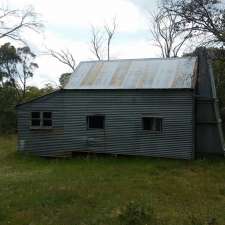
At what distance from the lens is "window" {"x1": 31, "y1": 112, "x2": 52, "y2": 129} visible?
19.4 metres

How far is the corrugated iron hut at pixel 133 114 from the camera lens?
17297mm

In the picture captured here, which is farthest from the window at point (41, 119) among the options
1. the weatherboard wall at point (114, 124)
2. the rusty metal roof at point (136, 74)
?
the rusty metal roof at point (136, 74)

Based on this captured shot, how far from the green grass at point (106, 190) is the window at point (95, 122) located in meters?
1.87

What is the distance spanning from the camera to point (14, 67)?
46.6 m

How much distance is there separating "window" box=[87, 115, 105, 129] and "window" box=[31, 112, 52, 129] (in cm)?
231

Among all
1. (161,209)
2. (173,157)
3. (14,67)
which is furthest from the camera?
(14,67)

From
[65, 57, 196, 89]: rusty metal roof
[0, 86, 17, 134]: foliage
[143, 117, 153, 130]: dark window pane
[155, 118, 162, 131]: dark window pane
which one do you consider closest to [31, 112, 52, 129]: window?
[65, 57, 196, 89]: rusty metal roof

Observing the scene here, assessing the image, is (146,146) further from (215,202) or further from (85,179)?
(215,202)

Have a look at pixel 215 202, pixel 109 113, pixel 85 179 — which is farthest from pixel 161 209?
pixel 109 113

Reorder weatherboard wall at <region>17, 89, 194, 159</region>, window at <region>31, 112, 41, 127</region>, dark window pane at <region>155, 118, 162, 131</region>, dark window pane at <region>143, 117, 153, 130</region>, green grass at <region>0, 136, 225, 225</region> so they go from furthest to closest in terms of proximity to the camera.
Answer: window at <region>31, 112, 41, 127</region>
dark window pane at <region>143, 117, 153, 130</region>
dark window pane at <region>155, 118, 162, 131</region>
weatherboard wall at <region>17, 89, 194, 159</region>
green grass at <region>0, 136, 225, 225</region>

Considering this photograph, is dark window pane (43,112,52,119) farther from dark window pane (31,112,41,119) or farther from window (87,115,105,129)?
window (87,115,105,129)

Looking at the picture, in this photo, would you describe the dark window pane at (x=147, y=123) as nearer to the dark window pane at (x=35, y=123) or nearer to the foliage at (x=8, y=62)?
the dark window pane at (x=35, y=123)

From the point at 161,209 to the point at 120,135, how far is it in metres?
9.15

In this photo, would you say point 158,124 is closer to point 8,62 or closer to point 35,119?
point 35,119
